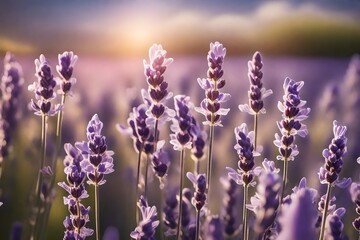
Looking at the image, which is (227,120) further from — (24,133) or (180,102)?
(180,102)

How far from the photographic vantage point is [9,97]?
151 cm

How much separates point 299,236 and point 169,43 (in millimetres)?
1995

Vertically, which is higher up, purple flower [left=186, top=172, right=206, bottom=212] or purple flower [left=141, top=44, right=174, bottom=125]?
purple flower [left=141, top=44, right=174, bottom=125]

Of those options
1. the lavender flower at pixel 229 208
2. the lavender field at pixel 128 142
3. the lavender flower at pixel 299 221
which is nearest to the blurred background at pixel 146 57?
the lavender field at pixel 128 142

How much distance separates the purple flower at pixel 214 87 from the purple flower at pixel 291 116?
0.09m

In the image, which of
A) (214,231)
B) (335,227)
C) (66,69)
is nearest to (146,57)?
(66,69)

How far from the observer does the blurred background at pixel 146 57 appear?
6.79 feet

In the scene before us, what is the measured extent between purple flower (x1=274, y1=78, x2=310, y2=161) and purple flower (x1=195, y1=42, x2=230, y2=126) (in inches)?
3.7

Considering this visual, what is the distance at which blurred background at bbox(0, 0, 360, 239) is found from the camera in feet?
6.79

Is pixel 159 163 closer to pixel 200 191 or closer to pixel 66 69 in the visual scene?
pixel 200 191

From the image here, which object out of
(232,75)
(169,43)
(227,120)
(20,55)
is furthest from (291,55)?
(20,55)

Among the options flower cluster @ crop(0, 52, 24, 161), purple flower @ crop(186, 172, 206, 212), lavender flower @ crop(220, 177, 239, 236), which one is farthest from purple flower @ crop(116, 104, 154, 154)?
flower cluster @ crop(0, 52, 24, 161)

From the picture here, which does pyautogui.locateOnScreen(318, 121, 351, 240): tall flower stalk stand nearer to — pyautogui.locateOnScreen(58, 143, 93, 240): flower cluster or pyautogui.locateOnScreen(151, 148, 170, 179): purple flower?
pyautogui.locateOnScreen(151, 148, 170, 179): purple flower

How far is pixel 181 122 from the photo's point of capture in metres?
1.05
